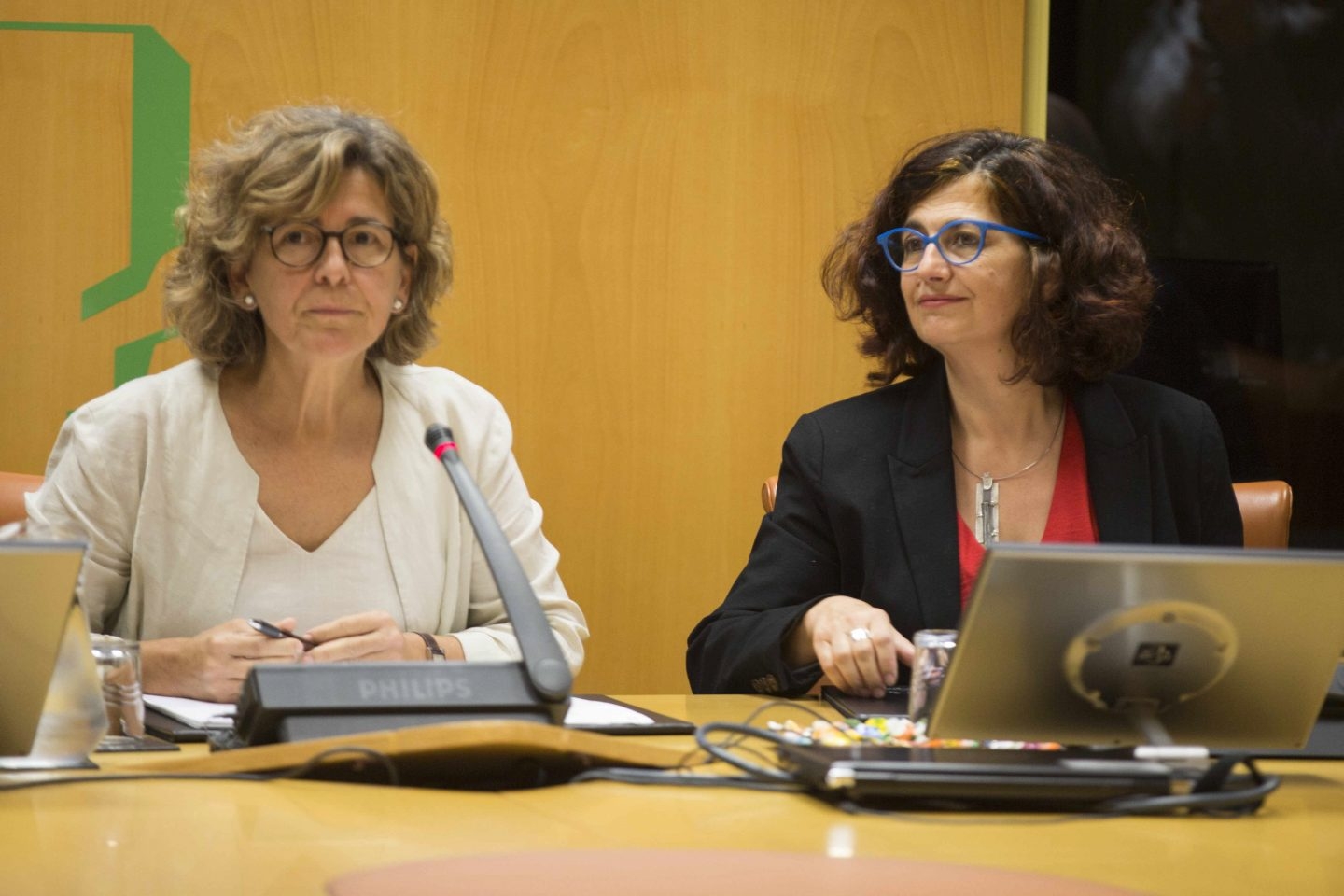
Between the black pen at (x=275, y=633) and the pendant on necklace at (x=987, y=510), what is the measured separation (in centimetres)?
95

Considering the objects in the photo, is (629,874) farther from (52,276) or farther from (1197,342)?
(1197,342)

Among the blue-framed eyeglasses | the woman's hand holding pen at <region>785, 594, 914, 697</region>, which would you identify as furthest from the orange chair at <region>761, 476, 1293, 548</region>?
the woman's hand holding pen at <region>785, 594, 914, 697</region>

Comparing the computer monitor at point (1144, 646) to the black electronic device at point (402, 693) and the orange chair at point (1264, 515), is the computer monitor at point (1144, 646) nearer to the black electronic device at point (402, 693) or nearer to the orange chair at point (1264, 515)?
the black electronic device at point (402, 693)

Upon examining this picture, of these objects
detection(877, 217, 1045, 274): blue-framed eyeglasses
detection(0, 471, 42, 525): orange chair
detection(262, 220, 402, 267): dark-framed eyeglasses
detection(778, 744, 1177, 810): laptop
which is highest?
detection(877, 217, 1045, 274): blue-framed eyeglasses

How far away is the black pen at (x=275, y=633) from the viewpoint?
1761 millimetres

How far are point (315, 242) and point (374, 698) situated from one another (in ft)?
3.23

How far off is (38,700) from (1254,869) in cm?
90

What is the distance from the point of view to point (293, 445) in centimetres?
216

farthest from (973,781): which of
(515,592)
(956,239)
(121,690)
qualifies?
(956,239)

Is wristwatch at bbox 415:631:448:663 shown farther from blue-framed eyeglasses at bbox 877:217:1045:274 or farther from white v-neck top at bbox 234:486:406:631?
blue-framed eyeglasses at bbox 877:217:1045:274

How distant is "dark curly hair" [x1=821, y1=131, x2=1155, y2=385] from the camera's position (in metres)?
2.28

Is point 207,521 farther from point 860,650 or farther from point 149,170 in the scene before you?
point 149,170

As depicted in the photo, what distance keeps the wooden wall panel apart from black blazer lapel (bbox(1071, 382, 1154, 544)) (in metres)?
1.12

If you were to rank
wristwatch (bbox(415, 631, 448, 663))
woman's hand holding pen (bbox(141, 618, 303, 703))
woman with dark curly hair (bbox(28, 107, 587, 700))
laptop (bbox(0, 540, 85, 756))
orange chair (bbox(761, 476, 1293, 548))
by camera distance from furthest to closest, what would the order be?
orange chair (bbox(761, 476, 1293, 548))
woman with dark curly hair (bbox(28, 107, 587, 700))
wristwatch (bbox(415, 631, 448, 663))
woman's hand holding pen (bbox(141, 618, 303, 703))
laptop (bbox(0, 540, 85, 756))
